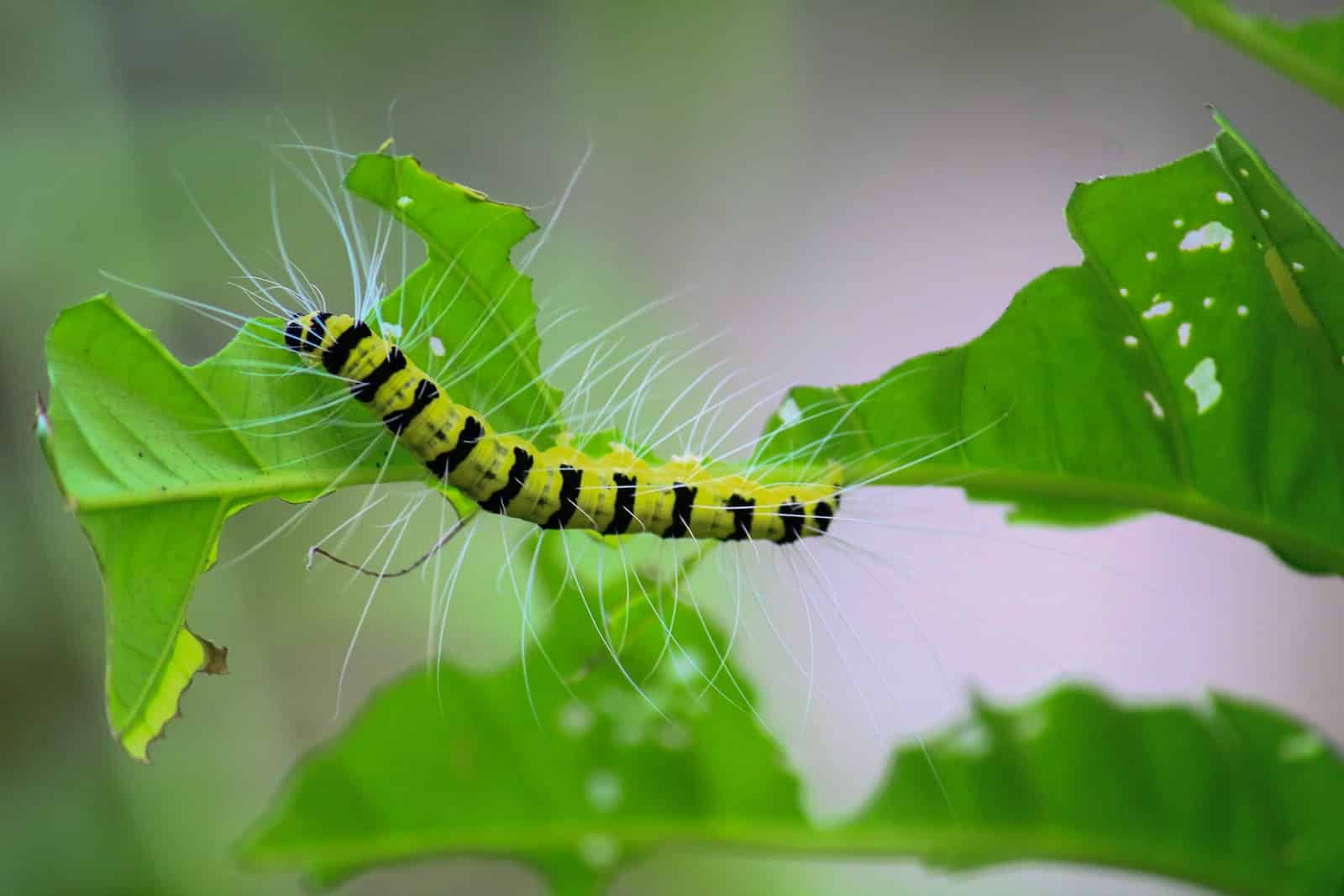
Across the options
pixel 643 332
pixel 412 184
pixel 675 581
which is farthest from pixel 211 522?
pixel 643 332

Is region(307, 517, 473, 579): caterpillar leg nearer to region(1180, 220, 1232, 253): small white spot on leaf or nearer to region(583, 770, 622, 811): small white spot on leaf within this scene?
region(583, 770, 622, 811): small white spot on leaf

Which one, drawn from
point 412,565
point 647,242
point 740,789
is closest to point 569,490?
point 412,565

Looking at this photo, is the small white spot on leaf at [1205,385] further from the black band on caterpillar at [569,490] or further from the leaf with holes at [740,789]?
the black band on caterpillar at [569,490]

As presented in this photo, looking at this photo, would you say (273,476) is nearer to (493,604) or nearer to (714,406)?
(714,406)

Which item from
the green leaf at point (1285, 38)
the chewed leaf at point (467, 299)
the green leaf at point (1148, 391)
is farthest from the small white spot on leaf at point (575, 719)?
the green leaf at point (1285, 38)

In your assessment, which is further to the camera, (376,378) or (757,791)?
(757,791)

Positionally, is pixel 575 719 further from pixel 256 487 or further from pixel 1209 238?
pixel 1209 238
